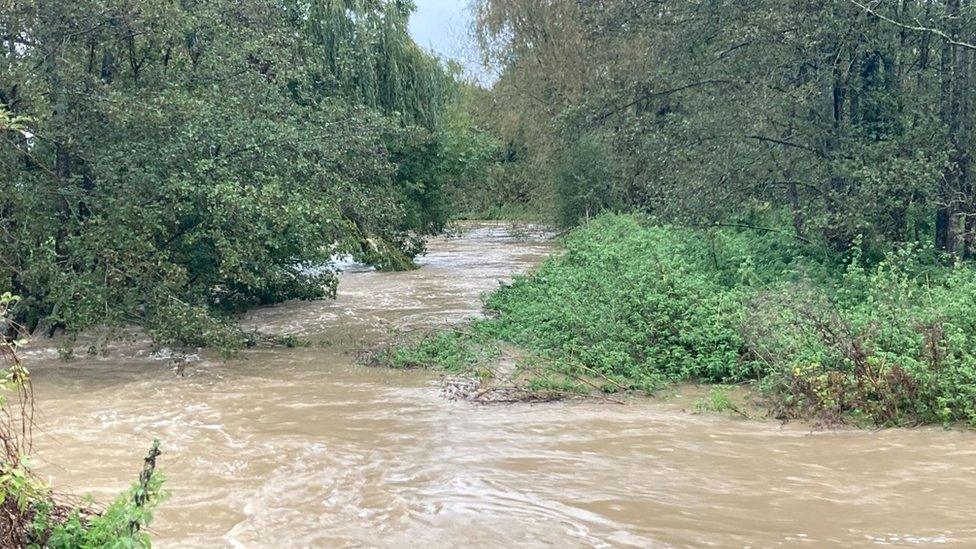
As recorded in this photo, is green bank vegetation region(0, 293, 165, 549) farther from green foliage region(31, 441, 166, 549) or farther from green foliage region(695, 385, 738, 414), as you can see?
green foliage region(695, 385, 738, 414)

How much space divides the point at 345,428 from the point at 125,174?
4893mm

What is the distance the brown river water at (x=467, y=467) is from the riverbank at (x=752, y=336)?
0.43 m

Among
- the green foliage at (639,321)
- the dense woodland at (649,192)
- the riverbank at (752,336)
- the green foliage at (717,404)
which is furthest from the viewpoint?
the green foliage at (639,321)

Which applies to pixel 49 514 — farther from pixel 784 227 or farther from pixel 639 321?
pixel 784 227

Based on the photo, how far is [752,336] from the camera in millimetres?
9750

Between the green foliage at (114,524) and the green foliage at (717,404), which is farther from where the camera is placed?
the green foliage at (717,404)

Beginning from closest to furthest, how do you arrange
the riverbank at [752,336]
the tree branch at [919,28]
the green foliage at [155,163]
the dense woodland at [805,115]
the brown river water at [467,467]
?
the brown river water at [467,467], the riverbank at [752,336], the green foliage at [155,163], the tree branch at [919,28], the dense woodland at [805,115]

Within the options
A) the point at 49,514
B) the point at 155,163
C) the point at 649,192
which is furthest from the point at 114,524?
the point at 649,192

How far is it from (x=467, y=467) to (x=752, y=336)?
4019 mm

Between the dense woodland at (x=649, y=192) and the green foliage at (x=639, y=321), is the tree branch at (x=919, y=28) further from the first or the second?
the green foliage at (x=639, y=321)

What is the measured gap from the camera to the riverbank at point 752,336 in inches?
327

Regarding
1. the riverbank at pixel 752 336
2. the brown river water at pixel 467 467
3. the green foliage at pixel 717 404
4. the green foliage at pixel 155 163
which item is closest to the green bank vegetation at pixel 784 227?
the riverbank at pixel 752 336

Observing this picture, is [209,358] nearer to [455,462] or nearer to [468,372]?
[468,372]

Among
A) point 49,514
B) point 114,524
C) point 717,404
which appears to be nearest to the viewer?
point 114,524
